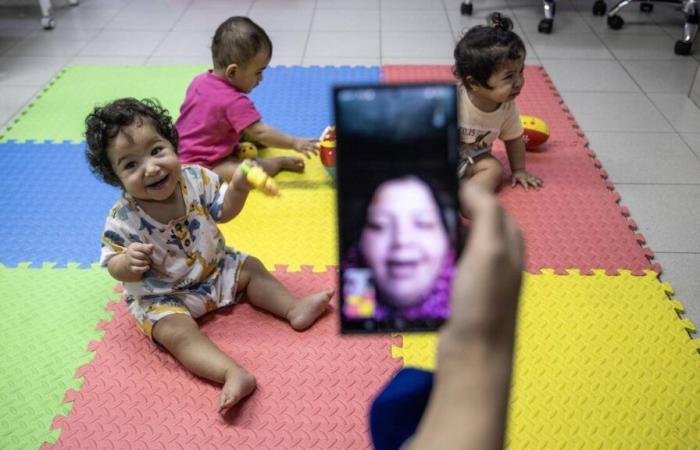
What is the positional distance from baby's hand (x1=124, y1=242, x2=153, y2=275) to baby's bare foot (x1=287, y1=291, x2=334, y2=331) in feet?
1.15

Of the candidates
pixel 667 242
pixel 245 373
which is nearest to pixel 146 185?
pixel 245 373

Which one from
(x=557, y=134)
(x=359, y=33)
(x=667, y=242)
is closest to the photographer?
(x=667, y=242)

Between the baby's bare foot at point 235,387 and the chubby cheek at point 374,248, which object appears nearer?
the chubby cheek at point 374,248

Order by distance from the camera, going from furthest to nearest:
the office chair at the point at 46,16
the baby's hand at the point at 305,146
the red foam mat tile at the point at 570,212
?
the office chair at the point at 46,16 → the baby's hand at the point at 305,146 → the red foam mat tile at the point at 570,212

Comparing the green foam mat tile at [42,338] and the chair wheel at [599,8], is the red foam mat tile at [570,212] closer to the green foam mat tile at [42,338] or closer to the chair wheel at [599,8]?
the green foam mat tile at [42,338]

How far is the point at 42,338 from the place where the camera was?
1403 mm

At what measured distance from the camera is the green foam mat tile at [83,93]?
86.7 inches

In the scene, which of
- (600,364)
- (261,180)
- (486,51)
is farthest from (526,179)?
(261,180)

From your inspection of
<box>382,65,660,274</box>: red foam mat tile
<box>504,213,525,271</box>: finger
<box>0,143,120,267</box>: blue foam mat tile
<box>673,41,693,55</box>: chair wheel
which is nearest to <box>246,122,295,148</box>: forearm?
<box>0,143,120,267</box>: blue foam mat tile

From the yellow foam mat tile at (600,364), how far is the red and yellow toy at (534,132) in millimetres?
662

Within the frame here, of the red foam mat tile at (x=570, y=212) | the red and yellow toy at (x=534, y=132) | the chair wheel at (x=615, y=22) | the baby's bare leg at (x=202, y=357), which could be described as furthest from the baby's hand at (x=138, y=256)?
the chair wheel at (x=615, y=22)

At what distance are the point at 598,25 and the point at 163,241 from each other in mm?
2716

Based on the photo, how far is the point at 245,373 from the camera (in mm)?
1243

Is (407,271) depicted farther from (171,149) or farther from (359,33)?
(359,33)
